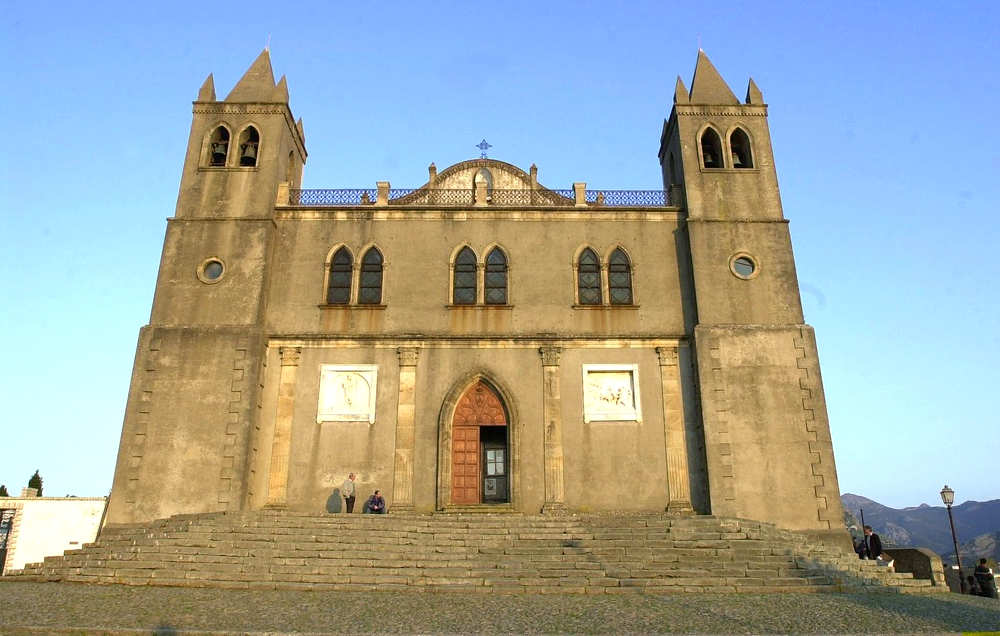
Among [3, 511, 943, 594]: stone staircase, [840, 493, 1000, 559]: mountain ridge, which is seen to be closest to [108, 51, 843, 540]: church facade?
[3, 511, 943, 594]: stone staircase

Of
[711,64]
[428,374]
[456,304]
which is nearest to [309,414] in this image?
[428,374]

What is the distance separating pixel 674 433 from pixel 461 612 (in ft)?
32.0

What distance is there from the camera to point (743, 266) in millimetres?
19719

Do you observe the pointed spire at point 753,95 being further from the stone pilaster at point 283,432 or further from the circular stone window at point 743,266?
the stone pilaster at point 283,432

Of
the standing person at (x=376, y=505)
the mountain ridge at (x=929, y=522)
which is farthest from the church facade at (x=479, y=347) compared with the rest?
the mountain ridge at (x=929, y=522)

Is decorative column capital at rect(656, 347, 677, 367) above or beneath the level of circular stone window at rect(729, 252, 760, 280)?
beneath

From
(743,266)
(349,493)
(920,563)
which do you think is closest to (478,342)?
(349,493)

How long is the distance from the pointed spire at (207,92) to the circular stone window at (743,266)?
1578 centimetres

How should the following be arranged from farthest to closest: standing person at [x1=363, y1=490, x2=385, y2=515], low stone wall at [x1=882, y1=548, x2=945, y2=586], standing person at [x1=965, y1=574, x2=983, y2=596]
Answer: standing person at [x1=363, y1=490, x2=385, y2=515] → standing person at [x1=965, y1=574, x2=983, y2=596] → low stone wall at [x1=882, y1=548, x2=945, y2=586]

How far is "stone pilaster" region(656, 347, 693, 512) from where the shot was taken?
17.8 meters

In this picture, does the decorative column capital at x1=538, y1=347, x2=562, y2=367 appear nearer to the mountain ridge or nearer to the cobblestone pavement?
the cobblestone pavement

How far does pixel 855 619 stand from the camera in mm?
9609

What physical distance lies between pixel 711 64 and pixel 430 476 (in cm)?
1526

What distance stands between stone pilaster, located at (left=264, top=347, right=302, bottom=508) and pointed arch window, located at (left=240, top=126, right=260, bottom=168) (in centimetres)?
605
